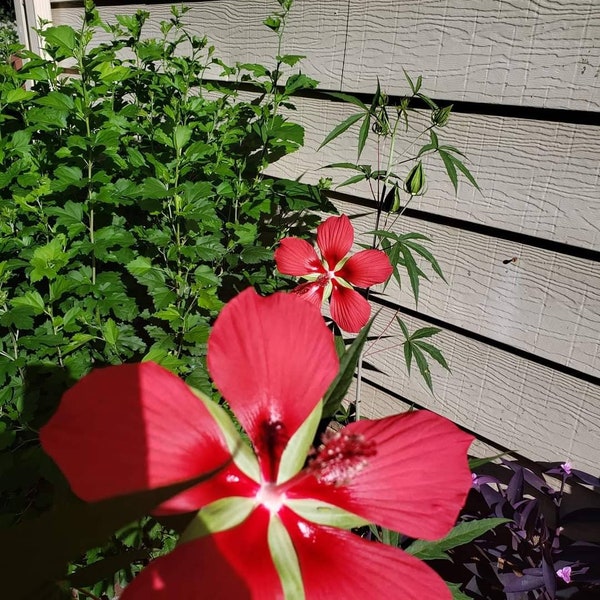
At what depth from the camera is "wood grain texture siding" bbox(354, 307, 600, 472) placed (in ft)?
4.54

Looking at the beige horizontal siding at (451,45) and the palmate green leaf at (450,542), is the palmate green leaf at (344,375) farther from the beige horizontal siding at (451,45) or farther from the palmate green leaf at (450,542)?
the beige horizontal siding at (451,45)

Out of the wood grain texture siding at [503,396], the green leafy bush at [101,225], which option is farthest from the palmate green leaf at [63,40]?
the wood grain texture siding at [503,396]

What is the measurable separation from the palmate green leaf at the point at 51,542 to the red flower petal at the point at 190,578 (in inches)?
2.6

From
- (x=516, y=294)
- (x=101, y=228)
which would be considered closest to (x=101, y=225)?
(x=101, y=228)

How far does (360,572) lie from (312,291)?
884 mm

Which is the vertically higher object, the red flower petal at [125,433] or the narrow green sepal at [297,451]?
the red flower petal at [125,433]

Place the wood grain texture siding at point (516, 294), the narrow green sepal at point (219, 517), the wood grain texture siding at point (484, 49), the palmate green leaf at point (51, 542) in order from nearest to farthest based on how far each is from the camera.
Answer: the palmate green leaf at point (51, 542) → the narrow green sepal at point (219, 517) → the wood grain texture siding at point (484, 49) → the wood grain texture siding at point (516, 294)

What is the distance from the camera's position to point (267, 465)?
417mm

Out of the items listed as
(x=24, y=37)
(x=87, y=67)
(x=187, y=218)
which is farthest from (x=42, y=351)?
(x=24, y=37)

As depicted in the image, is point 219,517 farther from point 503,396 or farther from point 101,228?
point 503,396

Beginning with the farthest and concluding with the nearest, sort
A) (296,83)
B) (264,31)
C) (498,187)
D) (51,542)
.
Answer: (264,31)
(296,83)
(498,187)
(51,542)

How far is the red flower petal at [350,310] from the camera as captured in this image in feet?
3.72

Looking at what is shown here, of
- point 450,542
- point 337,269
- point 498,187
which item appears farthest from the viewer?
point 498,187

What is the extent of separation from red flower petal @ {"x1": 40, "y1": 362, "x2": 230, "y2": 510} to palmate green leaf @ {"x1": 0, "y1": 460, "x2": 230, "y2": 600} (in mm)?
53
